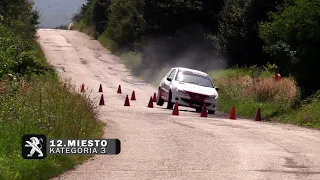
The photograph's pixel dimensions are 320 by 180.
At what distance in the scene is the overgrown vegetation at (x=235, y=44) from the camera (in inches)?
957

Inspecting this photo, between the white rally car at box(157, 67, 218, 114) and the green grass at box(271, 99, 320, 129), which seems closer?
the green grass at box(271, 99, 320, 129)

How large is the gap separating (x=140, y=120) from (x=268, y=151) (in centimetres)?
660

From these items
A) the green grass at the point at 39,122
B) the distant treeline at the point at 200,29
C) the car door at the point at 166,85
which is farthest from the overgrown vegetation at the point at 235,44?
the green grass at the point at 39,122

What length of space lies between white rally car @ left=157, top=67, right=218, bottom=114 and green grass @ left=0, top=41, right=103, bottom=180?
8.84 metres

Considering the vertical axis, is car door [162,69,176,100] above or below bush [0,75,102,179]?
below

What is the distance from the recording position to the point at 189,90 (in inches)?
1029

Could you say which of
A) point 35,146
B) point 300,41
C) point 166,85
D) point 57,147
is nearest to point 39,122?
point 57,147

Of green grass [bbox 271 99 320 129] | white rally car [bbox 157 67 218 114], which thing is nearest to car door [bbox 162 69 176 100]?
white rally car [bbox 157 67 218 114]

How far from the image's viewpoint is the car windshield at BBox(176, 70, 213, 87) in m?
27.2

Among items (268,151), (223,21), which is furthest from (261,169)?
(223,21)

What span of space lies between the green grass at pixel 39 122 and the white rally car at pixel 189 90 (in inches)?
348

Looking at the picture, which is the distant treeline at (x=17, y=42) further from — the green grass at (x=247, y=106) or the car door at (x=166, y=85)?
the green grass at (x=247, y=106)

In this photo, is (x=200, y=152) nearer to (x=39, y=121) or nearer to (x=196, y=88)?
(x=39, y=121)

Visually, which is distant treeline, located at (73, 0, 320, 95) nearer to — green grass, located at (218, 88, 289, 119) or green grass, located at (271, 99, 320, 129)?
green grass, located at (218, 88, 289, 119)
